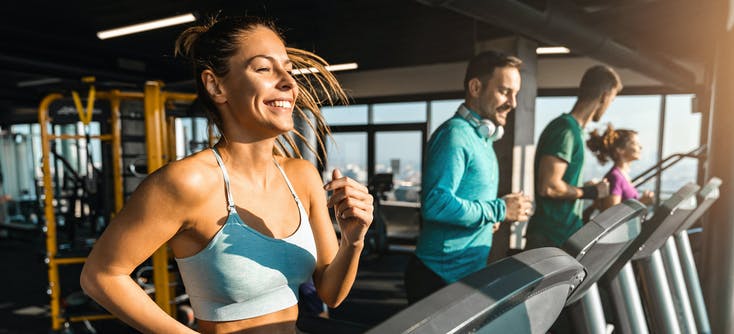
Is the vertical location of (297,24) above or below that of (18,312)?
above

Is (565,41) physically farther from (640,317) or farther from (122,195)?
(122,195)

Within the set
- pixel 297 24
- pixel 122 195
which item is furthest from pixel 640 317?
pixel 297 24

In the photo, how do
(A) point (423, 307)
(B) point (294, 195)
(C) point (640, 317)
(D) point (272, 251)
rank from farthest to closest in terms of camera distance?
(C) point (640, 317) → (B) point (294, 195) → (D) point (272, 251) → (A) point (423, 307)

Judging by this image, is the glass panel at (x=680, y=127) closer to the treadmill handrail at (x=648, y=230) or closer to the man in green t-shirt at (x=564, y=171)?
the man in green t-shirt at (x=564, y=171)

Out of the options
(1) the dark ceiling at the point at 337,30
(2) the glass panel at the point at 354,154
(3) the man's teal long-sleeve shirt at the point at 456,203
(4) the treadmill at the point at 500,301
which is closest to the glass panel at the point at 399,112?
(2) the glass panel at the point at 354,154

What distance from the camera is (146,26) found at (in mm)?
5090

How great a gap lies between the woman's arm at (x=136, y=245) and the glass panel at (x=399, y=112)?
6.30 m

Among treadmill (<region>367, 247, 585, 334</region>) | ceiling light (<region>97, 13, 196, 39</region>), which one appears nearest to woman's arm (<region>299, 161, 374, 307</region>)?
treadmill (<region>367, 247, 585, 334</region>)

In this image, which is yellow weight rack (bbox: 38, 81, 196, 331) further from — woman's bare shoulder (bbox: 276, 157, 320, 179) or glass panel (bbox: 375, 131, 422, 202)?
glass panel (bbox: 375, 131, 422, 202)

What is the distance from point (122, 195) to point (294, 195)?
3.01m

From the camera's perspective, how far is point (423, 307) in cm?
37

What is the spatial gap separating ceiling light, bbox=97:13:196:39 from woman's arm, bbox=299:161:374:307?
173 inches

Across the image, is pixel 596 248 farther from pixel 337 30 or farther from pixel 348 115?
pixel 348 115

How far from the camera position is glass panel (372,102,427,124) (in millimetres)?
6887
